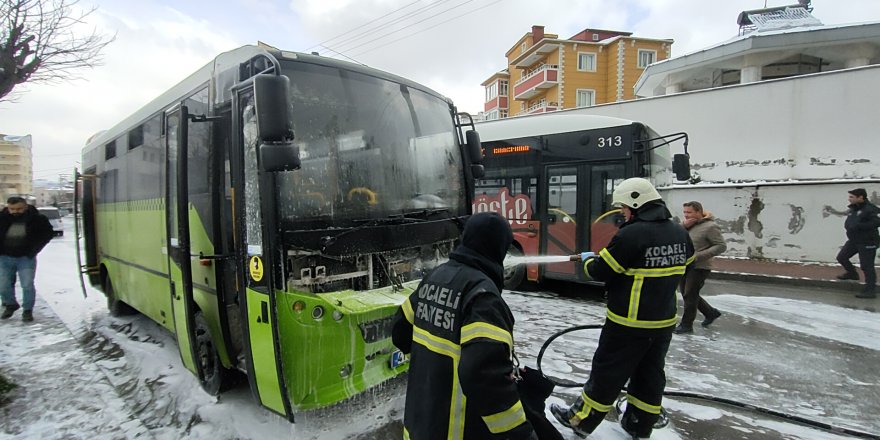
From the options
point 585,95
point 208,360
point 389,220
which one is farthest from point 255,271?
point 585,95

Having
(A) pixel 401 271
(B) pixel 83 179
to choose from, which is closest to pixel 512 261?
(A) pixel 401 271

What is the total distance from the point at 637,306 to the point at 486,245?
172 centimetres

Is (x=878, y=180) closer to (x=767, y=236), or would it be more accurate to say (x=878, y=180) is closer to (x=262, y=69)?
(x=767, y=236)

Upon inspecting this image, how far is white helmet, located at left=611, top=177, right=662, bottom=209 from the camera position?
128 inches

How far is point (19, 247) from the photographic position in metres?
6.66

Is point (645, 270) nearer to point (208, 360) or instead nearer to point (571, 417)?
point (571, 417)

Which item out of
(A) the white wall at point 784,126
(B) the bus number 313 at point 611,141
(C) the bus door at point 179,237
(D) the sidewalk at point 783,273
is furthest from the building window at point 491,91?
(C) the bus door at point 179,237

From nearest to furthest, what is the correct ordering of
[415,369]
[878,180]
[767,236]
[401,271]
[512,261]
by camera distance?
[415,369] < [401,271] < [512,261] < [878,180] < [767,236]

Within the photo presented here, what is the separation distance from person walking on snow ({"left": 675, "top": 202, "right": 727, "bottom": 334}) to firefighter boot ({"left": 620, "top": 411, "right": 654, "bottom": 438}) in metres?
2.90

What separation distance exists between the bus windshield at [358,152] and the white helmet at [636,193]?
1681mm

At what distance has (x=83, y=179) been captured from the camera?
714 centimetres

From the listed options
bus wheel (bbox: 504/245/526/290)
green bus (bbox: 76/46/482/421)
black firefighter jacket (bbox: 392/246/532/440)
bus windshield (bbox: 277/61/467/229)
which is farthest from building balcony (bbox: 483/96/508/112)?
black firefighter jacket (bbox: 392/246/532/440)

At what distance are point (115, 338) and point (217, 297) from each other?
11.5ft

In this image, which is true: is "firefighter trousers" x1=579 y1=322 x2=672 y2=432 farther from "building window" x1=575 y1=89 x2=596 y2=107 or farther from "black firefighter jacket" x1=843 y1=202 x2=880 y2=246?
"building window" x1=575 y1=89 x2=596 y2=107
